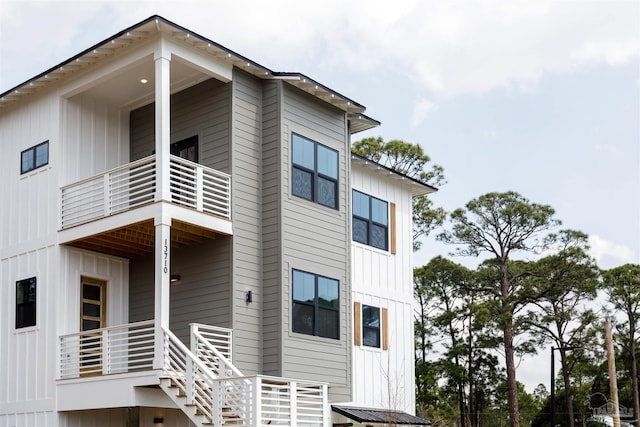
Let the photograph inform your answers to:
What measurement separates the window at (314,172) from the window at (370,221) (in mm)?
2957

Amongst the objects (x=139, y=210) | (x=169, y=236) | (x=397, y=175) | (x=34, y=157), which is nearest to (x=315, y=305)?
(x=169, y=236)

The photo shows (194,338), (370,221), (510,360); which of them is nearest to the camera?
(194,338)

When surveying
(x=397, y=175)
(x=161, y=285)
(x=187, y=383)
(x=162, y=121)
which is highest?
(x=397, y=175)

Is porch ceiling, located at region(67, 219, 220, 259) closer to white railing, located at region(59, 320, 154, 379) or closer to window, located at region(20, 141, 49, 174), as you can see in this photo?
white railing, located at region(59, 320, 154, 379)

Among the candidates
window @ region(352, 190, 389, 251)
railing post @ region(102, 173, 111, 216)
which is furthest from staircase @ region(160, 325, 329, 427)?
window @ region(352, 190, 389, 251)

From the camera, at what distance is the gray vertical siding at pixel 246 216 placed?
63.5ft

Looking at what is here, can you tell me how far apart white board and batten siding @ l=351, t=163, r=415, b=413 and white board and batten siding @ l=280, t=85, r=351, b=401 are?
94.6 inches

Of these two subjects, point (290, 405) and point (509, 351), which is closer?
point (290, 405)

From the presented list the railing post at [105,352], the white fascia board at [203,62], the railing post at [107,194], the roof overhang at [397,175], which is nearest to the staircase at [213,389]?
the railing post at [105,352]

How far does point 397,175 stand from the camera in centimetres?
2639

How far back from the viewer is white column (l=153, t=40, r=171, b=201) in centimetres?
1836

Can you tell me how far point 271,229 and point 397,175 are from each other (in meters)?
7.19

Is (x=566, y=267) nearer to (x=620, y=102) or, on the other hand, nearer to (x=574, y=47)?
(x=620, y=102)

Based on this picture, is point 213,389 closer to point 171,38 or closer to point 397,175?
point 171,38
